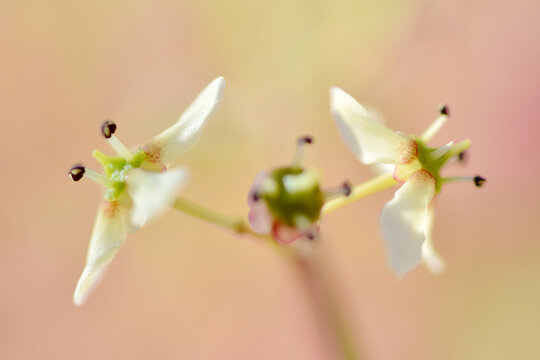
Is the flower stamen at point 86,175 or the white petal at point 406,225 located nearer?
the white petal at point 406,225

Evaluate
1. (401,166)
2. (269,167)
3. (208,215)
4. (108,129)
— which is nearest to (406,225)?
(401,166)

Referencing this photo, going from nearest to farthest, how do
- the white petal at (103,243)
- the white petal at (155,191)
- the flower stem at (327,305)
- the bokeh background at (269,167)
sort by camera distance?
the white petal at (155,191)
the white petal at (103,243)
the flower stem at (327,305)
the bokeh background at (269,167)

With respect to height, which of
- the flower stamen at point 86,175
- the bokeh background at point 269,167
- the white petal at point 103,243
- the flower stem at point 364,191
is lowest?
the bokeh background at point 269,167

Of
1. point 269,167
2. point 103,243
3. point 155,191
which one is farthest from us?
point 269,167

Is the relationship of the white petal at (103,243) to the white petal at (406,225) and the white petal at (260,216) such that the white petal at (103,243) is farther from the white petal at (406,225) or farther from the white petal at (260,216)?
the white petal at (406,225)

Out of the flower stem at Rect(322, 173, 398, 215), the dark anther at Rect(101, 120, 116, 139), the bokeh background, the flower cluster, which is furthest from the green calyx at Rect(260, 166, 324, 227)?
the bokeh background

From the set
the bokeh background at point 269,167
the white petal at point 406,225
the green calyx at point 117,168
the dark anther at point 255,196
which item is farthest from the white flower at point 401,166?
the bokeh background at point 269,167

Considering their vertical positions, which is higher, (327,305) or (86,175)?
(86,175)

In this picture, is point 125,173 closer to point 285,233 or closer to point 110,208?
point 110,208
